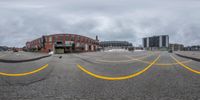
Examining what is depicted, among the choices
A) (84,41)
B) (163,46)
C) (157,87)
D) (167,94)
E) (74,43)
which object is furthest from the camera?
(163,46)

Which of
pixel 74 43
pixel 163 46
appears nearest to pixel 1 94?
pixel 74 43

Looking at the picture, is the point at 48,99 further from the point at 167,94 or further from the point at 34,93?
the point at 167,94

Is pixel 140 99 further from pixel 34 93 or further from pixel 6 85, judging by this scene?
pixel 6 85

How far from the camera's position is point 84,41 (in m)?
82.6

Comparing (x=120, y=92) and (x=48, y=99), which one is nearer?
(x=48, y=99)

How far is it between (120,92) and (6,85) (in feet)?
10.4

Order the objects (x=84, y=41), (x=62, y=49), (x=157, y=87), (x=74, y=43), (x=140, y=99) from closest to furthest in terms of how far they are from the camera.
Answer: (x=140, y=99) < (x=157, y=87) < (x=62, y=49) < (x=74, y=43) < (x=84, y=41)

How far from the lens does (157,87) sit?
11.7 feet

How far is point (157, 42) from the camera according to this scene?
113438 mm

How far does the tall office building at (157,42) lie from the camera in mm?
108250

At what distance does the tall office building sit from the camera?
355 feet

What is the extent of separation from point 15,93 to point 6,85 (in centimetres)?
84

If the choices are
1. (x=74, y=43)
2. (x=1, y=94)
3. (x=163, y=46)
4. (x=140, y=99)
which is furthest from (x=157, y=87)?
(x=163, y=46)

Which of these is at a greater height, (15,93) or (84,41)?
(84,41)
